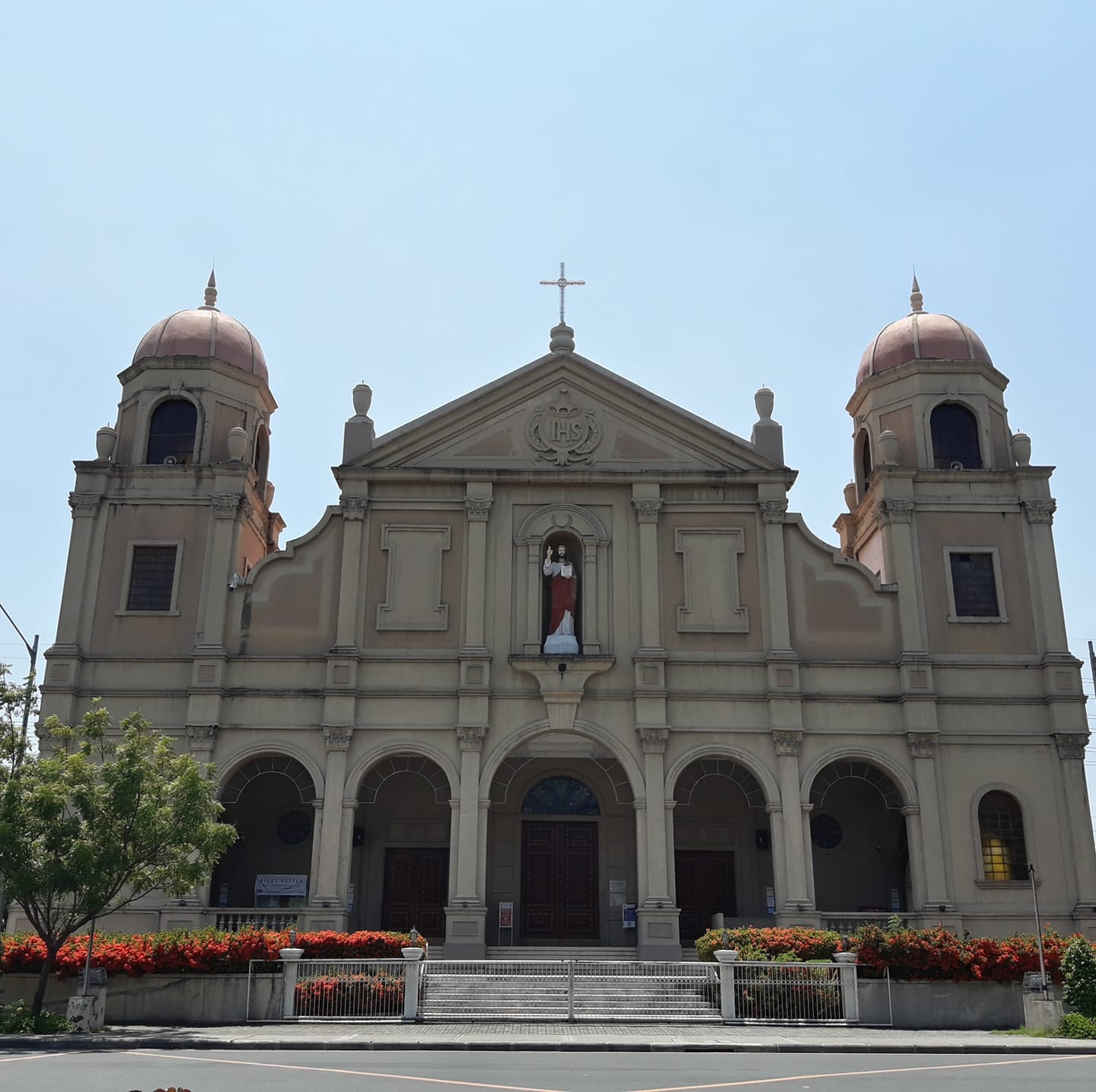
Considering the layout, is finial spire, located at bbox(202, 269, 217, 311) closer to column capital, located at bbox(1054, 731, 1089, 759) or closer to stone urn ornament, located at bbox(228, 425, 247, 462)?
stone urn ornament, located at bbox(228, 425, 247, 462)

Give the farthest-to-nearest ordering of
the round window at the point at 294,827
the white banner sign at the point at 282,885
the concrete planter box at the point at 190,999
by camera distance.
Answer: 1. the round window at the point at 294,827
2. the white banner sign at the point at 282,885
3. the concrete planter box at the point at 190,999

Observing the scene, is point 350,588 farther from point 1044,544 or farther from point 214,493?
point 1044,544

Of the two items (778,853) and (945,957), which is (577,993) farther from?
(778,853)

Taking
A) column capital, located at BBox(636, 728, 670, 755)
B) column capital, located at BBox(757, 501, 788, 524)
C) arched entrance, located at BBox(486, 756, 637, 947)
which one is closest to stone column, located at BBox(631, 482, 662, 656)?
column capital, located at BBox(636, 728, 670, 755)

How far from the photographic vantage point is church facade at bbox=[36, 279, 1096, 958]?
28.6 metres

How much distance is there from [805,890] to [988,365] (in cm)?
1515

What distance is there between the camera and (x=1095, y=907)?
90.4 feet

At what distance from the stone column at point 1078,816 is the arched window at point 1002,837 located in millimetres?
1070

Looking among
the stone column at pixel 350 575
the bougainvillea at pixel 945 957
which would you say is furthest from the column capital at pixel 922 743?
the stone column at pixel 350 575

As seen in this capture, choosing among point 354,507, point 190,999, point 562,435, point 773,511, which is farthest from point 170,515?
point 773,511

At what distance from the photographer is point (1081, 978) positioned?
69.5ft

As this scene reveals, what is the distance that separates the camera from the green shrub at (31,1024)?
19656 millimetres

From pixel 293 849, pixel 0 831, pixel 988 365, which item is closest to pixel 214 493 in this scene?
pixel 293 849

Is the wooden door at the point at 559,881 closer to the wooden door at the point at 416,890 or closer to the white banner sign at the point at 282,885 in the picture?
the wooden door at the point at 416,890
